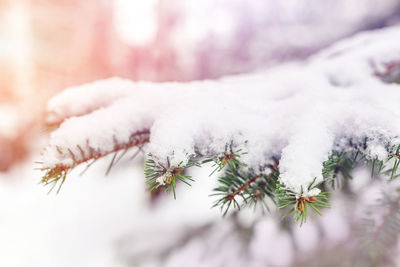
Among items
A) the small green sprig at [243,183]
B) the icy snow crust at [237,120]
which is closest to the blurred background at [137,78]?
the icy snow crust at [237,120]

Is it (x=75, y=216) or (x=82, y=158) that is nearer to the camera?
(x=82, y=158)

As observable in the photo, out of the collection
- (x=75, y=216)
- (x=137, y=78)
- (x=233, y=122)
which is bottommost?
(x=75, y=216)

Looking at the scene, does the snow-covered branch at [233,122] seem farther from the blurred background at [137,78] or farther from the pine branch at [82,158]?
the blurred background at [137,78]

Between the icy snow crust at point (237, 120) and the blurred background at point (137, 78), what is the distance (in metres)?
0.19

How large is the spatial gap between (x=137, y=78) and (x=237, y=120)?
124 centimetres

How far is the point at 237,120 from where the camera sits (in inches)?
21.6

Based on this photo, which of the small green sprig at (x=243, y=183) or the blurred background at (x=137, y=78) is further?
the blurred background at (x=137, y=78)

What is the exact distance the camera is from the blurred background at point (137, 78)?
1.34 meters

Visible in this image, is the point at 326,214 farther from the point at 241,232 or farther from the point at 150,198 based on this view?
the point at 150,198

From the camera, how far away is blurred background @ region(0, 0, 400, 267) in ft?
4.41

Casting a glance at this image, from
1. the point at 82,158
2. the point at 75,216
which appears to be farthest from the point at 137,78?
the point at 75,216

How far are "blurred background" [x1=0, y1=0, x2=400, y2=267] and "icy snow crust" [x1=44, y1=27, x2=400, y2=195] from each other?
0.19 metres

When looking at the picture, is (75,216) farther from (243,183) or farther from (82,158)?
(243,183)

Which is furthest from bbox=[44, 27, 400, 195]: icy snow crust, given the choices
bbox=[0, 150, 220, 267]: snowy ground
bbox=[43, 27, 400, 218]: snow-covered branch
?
bbox=[0, 150, 220, 267]: snowy ground
